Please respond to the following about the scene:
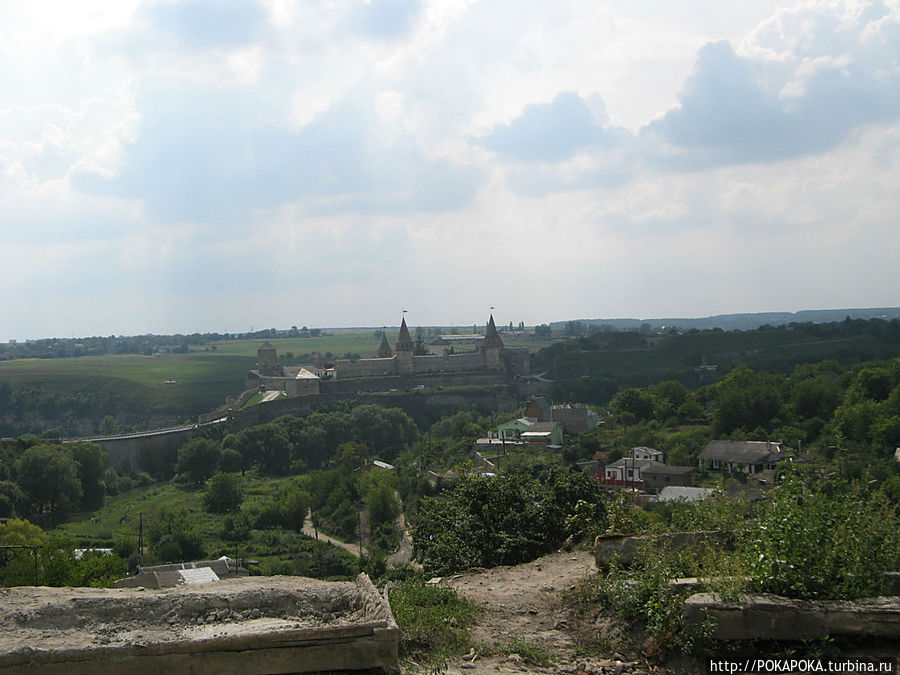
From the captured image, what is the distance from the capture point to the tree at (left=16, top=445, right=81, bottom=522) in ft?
106

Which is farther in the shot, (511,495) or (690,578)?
(511,495)

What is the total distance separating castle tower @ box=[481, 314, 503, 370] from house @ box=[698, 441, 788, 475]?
148 feet

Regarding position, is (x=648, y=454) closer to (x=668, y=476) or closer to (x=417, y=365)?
(x=668, y=476)

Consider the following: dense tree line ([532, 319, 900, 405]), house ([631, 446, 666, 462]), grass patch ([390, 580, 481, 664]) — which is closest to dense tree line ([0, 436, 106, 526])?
house ([631, 446, 666, 462])

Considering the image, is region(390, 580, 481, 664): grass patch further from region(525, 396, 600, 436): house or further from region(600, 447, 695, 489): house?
region(525, 396, 600, 436): house

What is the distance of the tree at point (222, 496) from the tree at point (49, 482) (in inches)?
237

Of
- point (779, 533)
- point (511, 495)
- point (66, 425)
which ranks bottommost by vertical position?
point (66, 425)

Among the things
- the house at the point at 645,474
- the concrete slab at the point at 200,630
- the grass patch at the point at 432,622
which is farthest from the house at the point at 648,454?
the concrete slab at the point at 200,630

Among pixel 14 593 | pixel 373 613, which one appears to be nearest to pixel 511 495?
pixel 373 613

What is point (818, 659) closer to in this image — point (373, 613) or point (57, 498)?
point (373, 613)

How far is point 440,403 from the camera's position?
62156mm

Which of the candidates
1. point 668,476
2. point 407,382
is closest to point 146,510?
point 668,476

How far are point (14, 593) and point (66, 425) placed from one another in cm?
6809

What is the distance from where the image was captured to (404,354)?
70438mm
